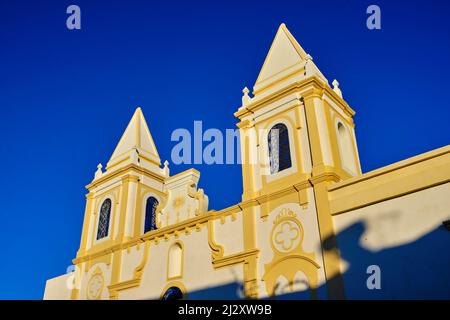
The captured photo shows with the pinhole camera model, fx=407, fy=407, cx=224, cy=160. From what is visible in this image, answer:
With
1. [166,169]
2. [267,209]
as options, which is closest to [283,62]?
[267,209]

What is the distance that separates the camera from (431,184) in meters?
10.6

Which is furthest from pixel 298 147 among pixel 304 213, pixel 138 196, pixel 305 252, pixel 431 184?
pixel 138 196

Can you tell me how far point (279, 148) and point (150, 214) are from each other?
8726mm

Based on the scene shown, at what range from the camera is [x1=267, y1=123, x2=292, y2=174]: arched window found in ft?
48.8

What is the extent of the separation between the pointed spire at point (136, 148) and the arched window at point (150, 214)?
203 centimetres

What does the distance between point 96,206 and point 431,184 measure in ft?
55.0

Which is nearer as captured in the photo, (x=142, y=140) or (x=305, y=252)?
(x=305, y=252)

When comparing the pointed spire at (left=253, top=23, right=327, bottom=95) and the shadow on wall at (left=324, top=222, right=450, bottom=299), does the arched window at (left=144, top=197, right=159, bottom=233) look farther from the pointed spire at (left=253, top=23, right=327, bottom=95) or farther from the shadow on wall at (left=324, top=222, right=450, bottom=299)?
the shadow on wall at (left=324, top=222, right=450, bottom=299)

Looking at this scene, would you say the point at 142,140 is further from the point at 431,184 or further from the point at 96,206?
the point at 431,184

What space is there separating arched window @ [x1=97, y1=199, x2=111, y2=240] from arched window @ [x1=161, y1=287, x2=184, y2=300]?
19.5 ft

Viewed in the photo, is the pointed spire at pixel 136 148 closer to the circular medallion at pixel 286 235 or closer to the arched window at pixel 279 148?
the arched window at pixel 279 148

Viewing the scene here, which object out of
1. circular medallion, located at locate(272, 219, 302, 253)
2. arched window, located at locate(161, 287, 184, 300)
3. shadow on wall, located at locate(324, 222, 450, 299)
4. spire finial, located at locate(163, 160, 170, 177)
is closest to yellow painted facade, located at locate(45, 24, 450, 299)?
circular medallion, located at locate(272, 219, 302, 253)

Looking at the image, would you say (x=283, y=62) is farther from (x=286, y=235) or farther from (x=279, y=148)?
(x=286, y=235)
